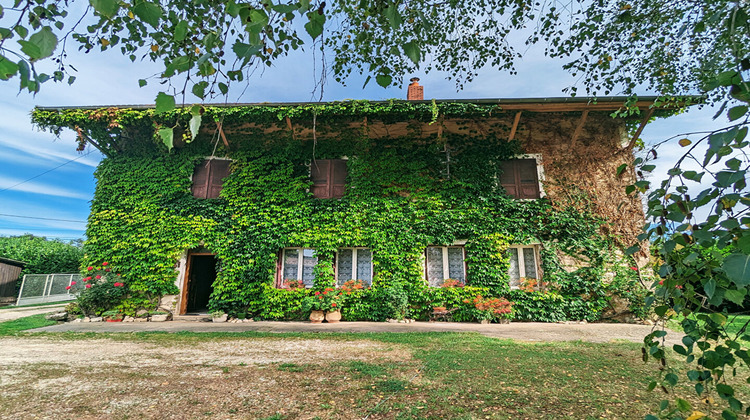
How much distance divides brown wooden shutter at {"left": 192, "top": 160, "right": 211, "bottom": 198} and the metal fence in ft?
28.8

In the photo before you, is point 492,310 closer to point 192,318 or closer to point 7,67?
point 192,318

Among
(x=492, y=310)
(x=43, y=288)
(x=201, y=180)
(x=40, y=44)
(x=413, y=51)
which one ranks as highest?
(x=201, y=180)

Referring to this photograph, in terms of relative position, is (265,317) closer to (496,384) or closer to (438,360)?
(438,360)

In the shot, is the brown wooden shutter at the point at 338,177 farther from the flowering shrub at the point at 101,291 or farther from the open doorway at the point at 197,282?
the flowering shrub at the point at 101,291

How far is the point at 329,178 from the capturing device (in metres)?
9.75

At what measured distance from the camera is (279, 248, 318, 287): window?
30.2 feet

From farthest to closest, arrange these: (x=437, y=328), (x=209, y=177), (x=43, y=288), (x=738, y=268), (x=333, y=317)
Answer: (x=43, y=288) < (x=209, y=177) < (x=333, y=317) < (x=437, y=328) < (x=738, y=268)

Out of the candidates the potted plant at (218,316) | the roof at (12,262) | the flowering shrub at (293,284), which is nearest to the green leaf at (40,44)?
the flowering shrub at (293,284)

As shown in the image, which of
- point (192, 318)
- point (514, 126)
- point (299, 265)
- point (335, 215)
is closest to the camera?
point (192, 318)

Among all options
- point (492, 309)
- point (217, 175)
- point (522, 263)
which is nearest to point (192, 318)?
point (217, 175)

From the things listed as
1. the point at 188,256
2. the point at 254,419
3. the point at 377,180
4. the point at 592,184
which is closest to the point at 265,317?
the point at 188,256

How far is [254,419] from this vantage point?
8.37ft

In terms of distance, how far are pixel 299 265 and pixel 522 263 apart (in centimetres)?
622

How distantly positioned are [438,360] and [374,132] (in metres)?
7.11
